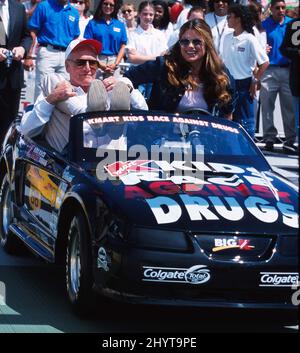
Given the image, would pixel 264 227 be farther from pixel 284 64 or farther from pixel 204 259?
pixel 284 64

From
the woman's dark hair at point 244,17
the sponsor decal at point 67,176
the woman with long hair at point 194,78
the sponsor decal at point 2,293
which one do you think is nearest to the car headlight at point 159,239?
the sponsor decal at point 67,176

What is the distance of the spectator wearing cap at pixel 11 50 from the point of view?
11.6 metres

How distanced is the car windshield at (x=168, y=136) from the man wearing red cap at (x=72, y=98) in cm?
34

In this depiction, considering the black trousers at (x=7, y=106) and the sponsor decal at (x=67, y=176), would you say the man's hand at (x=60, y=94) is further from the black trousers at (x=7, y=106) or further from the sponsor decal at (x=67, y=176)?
the black trousers at (x=7, y=106)

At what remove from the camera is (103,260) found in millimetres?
6195

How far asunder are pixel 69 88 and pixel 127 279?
243cm

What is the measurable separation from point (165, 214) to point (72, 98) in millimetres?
2283

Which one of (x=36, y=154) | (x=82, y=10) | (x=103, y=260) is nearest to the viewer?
(x=103, y=260)

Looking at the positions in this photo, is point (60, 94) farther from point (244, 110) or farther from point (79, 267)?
point (244, 110)

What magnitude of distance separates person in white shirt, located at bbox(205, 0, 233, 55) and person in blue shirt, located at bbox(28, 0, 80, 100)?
1.98 m

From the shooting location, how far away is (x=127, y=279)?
6.06 metres

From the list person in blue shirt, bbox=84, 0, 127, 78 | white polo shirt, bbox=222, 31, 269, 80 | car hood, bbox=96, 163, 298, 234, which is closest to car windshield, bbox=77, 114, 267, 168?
car hood, bbox=96, 163, 298, 234

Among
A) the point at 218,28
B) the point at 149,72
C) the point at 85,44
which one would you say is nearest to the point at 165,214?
the point at 85,44
